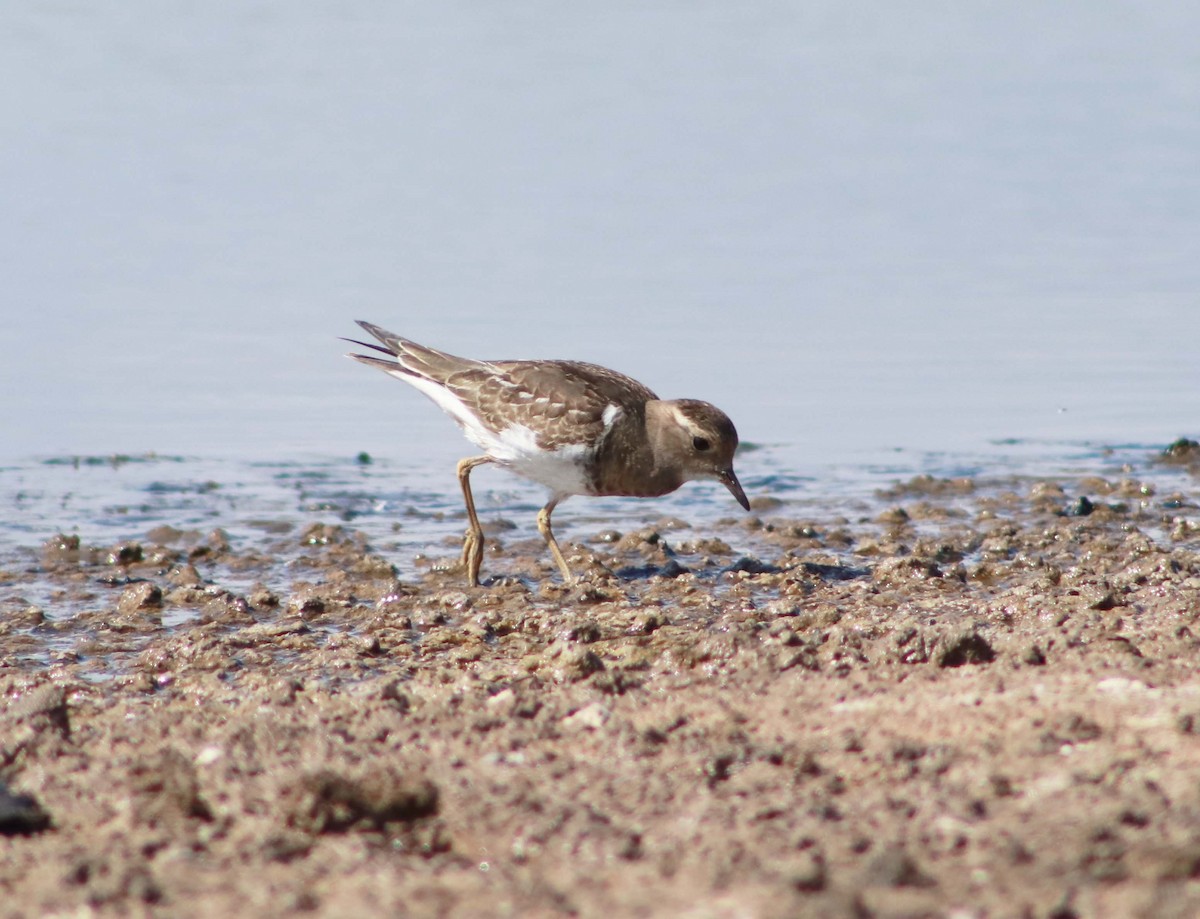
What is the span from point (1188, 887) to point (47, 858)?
102 inches

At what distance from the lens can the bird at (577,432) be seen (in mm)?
8562

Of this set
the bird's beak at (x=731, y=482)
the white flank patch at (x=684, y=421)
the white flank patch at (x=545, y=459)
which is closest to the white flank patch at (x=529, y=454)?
the white flank patch at (x=545, y=459)

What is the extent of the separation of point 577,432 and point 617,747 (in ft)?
14.0

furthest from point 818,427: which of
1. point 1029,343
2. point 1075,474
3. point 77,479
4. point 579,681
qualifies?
point 579,681

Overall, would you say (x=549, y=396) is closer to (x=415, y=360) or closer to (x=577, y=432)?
(x=577, y=432)

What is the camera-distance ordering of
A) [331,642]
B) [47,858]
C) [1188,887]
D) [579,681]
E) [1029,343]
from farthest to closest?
[1029,343] < [331,642] < [579,681] < [47,858] < [1188,887]

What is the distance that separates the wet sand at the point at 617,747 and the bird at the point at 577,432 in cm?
95

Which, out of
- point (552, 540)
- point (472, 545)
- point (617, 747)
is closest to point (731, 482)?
point (552, 540)

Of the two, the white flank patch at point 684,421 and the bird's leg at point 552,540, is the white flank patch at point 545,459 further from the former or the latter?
the white flank patch at point 684,421

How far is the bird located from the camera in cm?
856

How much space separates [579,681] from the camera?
5.35m

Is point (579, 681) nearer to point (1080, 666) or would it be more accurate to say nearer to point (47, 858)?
point (1080, 666)

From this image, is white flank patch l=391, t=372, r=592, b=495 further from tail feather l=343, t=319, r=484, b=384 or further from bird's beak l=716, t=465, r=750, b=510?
bird's beak l=716, t=465, r=750, b=510

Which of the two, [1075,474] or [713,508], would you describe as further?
[1075,474]
